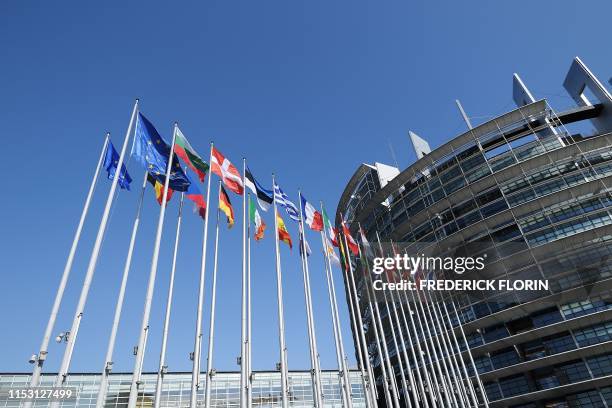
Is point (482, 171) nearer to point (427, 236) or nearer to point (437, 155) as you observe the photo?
point (437, 155)

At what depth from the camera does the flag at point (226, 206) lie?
2406 centimetres

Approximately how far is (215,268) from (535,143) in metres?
43.4

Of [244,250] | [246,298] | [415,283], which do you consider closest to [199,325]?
[246,298]

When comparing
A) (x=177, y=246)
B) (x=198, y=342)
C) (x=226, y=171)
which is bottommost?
(x=198, y=342)

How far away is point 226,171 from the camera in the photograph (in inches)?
955

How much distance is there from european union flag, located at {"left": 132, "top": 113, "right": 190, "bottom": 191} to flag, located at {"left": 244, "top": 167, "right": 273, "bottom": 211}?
4693 mm

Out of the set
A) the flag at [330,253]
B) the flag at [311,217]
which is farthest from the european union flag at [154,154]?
the flag at [330,253]

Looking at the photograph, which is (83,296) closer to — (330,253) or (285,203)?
(285,203)

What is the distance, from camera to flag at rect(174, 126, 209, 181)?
72.0 ft

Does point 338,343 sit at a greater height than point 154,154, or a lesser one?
lesser

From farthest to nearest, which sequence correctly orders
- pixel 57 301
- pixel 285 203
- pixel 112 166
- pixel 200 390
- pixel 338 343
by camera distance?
1. pixel 200 390
2. pixel 285 203
3. pixel 338 343
4. pixel 112 166
5. pixel 57 301

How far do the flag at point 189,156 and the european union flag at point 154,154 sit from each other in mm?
491

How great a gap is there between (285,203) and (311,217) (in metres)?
3.01

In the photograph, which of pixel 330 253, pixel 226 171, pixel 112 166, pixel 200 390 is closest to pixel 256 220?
pixel 226 171
